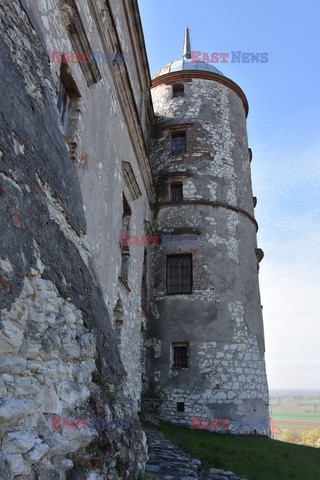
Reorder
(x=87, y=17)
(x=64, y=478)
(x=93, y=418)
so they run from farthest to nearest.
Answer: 1. (x=87, y=17)
2. (x=93, y=418)
3. (x=64, y=478)

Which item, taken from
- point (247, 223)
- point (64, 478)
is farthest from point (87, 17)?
point (247, 223)

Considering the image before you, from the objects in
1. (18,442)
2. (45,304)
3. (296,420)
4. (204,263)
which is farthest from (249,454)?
(296,420)

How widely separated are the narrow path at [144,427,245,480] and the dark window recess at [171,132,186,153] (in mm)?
9827

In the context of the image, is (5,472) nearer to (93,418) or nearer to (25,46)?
(93,418)

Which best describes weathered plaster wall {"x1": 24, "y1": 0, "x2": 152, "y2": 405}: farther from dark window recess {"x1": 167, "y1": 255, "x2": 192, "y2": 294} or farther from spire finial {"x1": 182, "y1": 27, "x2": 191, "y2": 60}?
spire finial {"x1": 182, "y1": 27, "x2": 191, "y2": 60}

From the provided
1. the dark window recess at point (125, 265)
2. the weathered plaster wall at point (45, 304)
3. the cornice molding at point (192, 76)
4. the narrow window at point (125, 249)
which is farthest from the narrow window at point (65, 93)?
the cornice molding at point (192, 76)

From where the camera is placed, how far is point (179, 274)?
13.1 meters

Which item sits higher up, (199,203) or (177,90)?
(177,90)

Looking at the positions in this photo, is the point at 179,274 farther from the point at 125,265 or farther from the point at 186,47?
the point at 186,47

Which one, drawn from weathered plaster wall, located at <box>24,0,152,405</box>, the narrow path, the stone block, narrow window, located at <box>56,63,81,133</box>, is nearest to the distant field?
weathered plaster wall, located at <box>24,0,152,405</box>

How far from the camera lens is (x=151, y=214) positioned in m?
13.9

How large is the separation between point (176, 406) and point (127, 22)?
10.9 metres

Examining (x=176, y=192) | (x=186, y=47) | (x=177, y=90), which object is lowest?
(x=176, y=192)

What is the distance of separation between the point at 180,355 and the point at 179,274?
2542 mm
